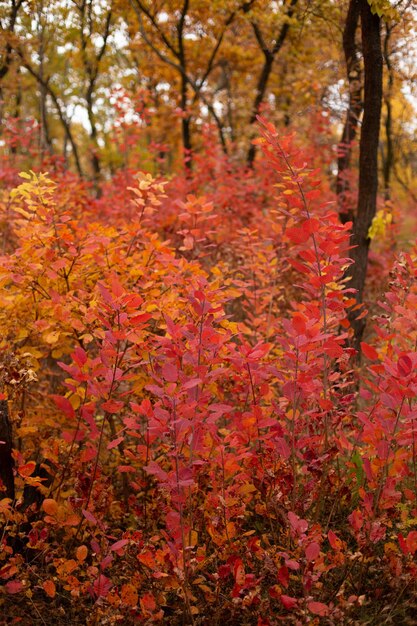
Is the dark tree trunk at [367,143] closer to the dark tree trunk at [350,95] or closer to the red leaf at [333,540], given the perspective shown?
the dark tree trunk at [350,95]

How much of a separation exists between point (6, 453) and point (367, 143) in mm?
3573

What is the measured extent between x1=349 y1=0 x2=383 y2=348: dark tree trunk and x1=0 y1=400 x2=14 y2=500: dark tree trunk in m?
2.45

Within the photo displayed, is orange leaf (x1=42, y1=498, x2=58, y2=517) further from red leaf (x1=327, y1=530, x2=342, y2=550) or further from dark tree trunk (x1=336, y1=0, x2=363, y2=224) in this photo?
dark tree trunk (x1=336, y1=0, x2=363, y2=224)

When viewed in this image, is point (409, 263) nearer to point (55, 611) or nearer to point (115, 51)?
point (55, 611)

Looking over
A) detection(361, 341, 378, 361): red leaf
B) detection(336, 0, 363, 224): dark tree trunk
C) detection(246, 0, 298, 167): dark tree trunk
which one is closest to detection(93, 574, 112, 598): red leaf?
detection(361, 341, 378, 361): red leaf

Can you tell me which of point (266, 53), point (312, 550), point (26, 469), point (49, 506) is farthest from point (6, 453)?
point (266, 53)

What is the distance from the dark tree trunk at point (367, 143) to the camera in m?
4.34

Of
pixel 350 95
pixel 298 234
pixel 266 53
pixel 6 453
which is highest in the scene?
pixel 266 53

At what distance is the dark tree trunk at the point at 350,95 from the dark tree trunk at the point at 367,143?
0.36 m

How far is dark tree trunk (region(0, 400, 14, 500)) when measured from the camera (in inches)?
108

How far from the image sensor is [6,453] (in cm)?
Answer: 282

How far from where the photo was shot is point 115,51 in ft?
48.3

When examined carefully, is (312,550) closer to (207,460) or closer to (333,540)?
(333,540)

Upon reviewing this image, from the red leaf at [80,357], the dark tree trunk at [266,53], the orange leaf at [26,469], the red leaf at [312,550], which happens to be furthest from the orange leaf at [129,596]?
the dark tree trunk at [266,53]
